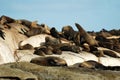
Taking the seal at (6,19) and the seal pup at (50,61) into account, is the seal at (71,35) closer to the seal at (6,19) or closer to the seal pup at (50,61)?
the seal at (6,19)

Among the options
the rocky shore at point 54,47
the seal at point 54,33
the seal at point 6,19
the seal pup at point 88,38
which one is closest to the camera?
the rocky shore at point 54,47

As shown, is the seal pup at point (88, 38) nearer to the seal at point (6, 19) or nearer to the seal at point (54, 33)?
the seal at point (54, 33)

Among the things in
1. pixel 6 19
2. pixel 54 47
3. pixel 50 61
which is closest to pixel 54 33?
pixel 54 47

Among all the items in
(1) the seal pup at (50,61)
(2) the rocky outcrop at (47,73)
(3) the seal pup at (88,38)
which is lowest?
(1) the seal pup at (50,61)

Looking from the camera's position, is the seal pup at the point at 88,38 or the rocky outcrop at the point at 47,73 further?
the seal pup at the point at 88,38

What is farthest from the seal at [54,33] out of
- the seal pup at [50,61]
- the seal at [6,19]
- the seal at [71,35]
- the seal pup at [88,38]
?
the seal pup at [50,61]

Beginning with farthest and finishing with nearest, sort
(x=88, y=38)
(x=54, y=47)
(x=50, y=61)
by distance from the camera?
(x=88, y=38) → (x=54, y=47) → (x=50, y=61)

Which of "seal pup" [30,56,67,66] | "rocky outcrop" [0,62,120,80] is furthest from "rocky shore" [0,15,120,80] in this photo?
"rocky outcrop" [0,62,120,80]

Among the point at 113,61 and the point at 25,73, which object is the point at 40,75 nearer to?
the point at 25,73

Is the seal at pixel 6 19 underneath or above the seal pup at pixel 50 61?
above

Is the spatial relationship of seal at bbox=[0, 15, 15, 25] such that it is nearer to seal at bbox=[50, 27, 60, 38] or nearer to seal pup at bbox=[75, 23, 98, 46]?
seal at bbox=[50, 27, 60, 38]

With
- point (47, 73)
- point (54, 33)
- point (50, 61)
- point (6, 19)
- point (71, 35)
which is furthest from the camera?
point (71, 35)

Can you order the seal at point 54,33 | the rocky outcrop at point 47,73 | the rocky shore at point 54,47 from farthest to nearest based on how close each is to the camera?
the seal at point 54,33 < the rocky shore at point 54,47 < the rocky outcrop at point 47,73

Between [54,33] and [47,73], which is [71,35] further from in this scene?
[47,73]
